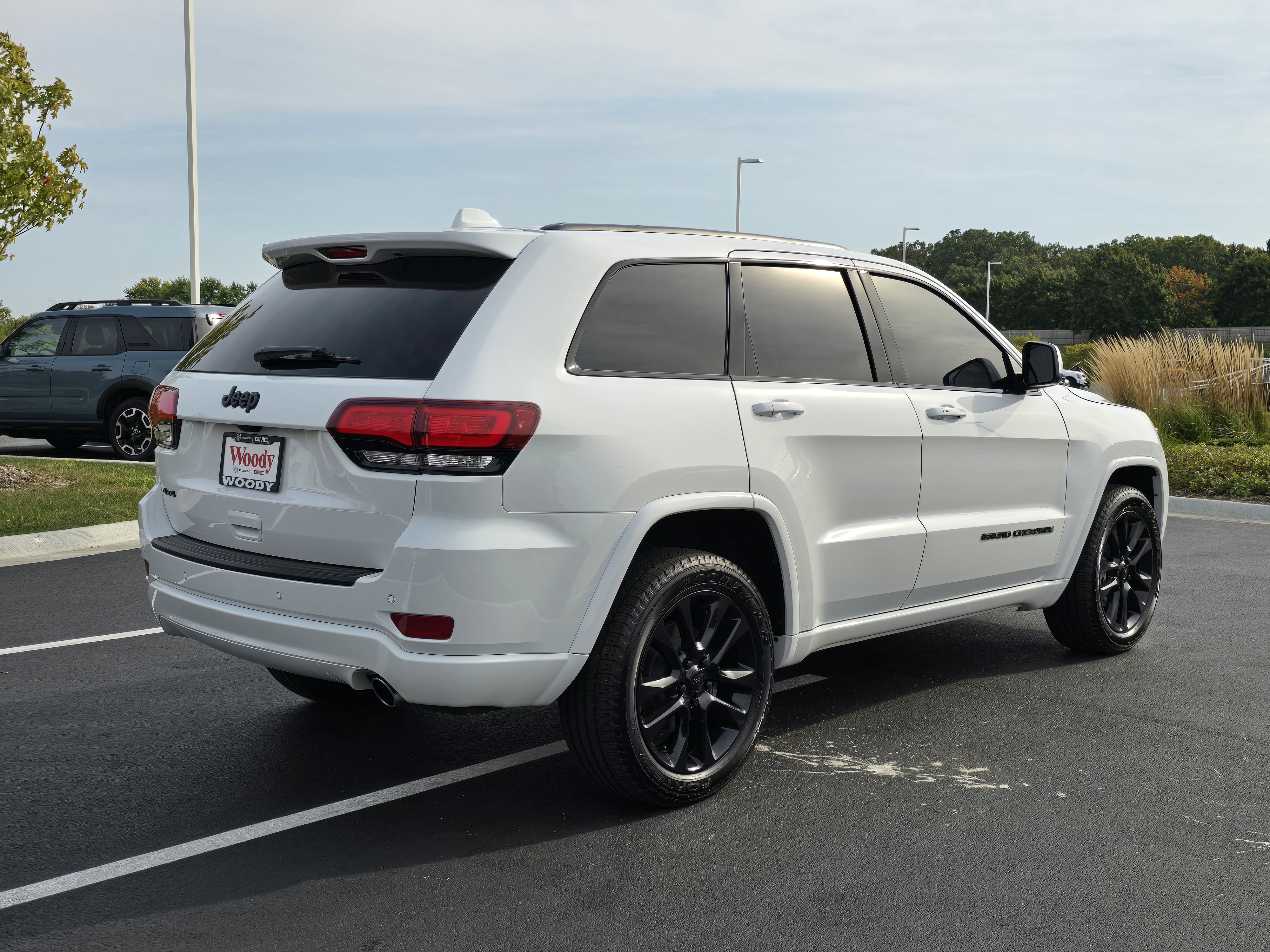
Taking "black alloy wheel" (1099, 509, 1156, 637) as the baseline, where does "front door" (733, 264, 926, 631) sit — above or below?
above

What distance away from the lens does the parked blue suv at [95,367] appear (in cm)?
1565

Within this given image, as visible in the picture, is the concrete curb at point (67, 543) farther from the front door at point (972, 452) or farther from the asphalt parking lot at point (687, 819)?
the front door at point (972, 452)

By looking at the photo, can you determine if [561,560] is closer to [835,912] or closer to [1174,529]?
[835,912]

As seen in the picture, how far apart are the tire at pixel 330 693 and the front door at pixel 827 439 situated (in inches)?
76.1

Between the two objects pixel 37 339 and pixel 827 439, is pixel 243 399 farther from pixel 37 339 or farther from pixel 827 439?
pixel 37 339

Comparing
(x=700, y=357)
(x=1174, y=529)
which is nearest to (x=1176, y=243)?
(x=1174, y=529)

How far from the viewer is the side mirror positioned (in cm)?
512

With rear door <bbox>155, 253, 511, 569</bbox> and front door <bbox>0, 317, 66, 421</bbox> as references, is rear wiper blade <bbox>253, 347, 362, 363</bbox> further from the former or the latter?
front door <bbox>0, 317, 66, 421</bbox>

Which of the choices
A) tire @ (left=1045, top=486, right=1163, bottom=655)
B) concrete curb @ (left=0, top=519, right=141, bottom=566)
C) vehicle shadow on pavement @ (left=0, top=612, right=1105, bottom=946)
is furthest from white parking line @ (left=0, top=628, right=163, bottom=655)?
tire @ (left=1045, top=486, right=1163, bottom=655)

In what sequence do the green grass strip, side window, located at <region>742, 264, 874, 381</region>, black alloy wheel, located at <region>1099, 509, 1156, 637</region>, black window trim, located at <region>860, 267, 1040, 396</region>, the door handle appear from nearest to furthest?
the door handle, side window, located at <region>742, 264, 874, 381</region>, black window trim, located at <region>860, 267, 1040, 396</region>, black alloy wheel, located at <region>1099, 509, 1156, 637</region>, the green grass strip

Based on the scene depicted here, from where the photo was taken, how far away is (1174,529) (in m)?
10.4

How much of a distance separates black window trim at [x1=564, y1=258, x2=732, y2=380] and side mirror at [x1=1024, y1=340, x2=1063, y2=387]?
161 cm

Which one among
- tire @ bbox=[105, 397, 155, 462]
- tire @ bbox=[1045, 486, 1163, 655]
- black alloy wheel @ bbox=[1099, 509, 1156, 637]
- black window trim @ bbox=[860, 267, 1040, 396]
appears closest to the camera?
black window trim @ bbox=[860, 267, 1040, 396]

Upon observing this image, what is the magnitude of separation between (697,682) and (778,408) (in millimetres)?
974
